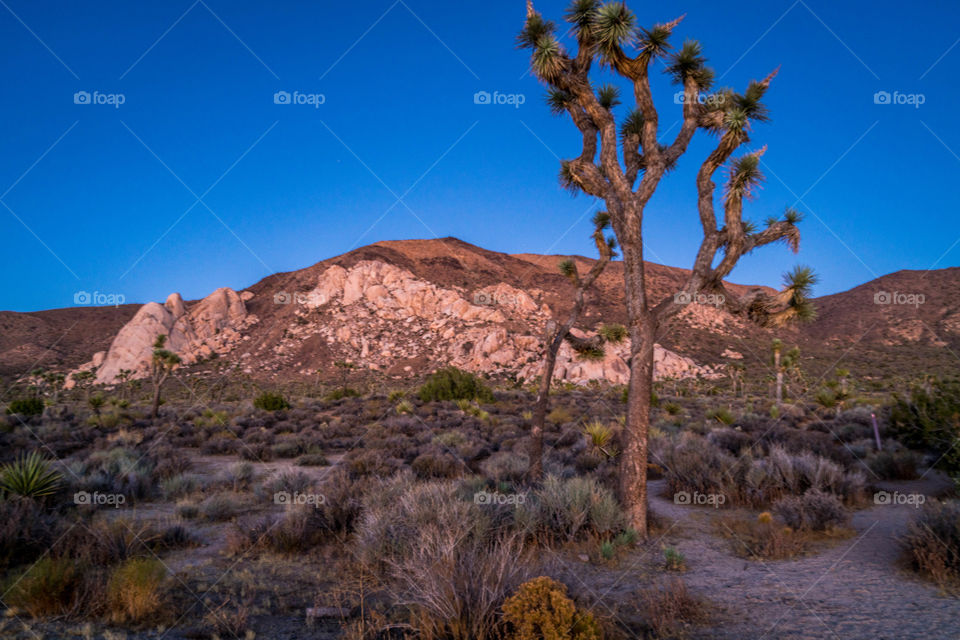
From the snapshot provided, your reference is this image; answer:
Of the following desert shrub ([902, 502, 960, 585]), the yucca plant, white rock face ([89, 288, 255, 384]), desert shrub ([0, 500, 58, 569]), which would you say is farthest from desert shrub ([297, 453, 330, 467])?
white rock face ([89, 288, 255, 384])

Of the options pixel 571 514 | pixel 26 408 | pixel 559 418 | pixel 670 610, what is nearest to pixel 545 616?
pixel 670 610

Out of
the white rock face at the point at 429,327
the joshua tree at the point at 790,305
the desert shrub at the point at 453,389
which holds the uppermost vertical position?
the white rock face at the point at 429,327

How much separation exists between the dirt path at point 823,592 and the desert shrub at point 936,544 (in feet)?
0.74

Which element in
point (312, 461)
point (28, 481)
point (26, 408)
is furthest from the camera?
point (26, 408)

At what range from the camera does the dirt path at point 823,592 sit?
15.5 feet

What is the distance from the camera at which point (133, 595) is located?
474cm

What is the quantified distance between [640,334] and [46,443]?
56.7 feet

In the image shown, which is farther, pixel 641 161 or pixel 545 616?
pixel 641 161

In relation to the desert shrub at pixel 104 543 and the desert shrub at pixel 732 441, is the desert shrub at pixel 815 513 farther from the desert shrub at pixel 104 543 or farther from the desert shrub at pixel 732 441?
the desert shrub at pixel 104 543

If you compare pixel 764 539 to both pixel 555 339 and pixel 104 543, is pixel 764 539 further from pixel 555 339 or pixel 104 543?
pixel 104 543

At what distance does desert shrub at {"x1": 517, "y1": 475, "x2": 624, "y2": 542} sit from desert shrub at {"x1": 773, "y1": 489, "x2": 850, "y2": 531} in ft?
9.59

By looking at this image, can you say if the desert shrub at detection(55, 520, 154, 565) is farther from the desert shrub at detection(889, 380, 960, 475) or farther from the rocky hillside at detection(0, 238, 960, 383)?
the rocky hillside at detection(0, 238, 960, 383)

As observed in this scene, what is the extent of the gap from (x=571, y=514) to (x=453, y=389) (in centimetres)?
2290

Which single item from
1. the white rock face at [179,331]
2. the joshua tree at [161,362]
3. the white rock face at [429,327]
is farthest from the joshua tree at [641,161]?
the white rock face at [179,331]
